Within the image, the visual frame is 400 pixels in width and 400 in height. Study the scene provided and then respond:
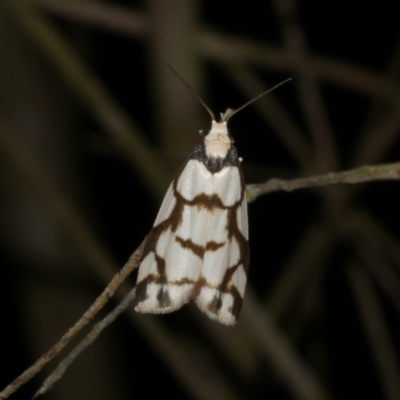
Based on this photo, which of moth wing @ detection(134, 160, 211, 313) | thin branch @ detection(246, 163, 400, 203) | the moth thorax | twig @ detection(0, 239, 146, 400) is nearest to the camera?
twig @ detection(0, 239, 146, 400)

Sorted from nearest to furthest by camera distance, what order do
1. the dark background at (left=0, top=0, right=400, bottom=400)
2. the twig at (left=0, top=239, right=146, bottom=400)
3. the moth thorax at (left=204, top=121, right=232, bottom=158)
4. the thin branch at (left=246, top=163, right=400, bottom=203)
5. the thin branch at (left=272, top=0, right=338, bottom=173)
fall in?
the twig at (left=0, top=239, right=146, bottom=400), the thin branch at (left=246, top=163, right=400, bottom=203), the moth thorax at (left=204, top=121, right=232, bottom=158), the dark background at (left=0, top=0, right=400, bottom=400), the thin branch at (left=272, top=0, right=338, bottom=173)

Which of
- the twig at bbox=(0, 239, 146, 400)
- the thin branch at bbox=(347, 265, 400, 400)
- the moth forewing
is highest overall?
the thin branch at bbox=(347, 265, 400, 400)

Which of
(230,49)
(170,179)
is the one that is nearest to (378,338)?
(170,179)

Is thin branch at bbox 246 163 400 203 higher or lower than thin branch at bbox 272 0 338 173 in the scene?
lower

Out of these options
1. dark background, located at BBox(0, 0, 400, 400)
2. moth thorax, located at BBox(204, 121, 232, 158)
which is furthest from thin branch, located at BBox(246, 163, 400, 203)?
dark background, located at BBox(0, 0, 400, 400)

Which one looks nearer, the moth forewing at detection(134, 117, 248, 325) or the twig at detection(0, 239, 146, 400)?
the twig at detection(0, 239, 146, 400)

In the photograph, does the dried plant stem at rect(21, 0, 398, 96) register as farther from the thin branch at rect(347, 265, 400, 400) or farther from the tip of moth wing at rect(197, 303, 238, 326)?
the tip of moth wing at rect(197, 303, 238, 326)
